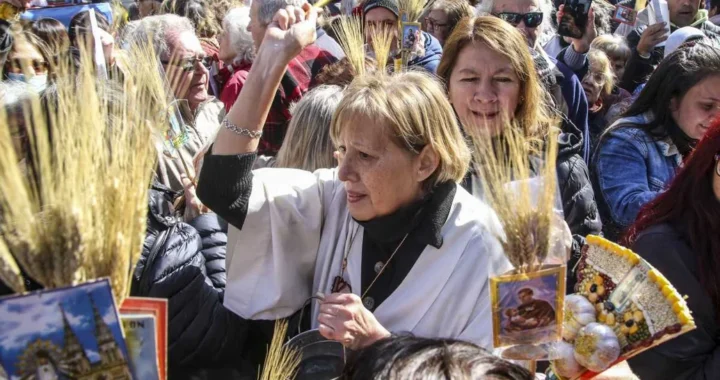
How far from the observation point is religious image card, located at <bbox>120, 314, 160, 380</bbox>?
46.4 inches

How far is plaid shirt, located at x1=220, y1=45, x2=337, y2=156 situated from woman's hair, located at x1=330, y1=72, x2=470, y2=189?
196 centimetres

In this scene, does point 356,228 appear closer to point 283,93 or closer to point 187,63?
point 187,63

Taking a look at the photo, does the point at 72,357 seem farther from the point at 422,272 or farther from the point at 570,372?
the point at 422,272

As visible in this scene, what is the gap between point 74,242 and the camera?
3.64ft

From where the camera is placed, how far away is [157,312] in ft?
4.02

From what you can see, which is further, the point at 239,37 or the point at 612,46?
the point at 612,46

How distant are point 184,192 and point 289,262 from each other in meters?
0.99

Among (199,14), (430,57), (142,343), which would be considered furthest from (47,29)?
(142,343)

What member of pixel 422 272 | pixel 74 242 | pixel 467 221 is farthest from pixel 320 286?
pixel 74 242

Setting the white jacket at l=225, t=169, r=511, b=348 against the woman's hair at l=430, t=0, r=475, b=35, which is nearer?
the white jacket at l=225, t=169, r=511, b=348

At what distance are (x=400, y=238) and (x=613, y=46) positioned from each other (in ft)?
15.3

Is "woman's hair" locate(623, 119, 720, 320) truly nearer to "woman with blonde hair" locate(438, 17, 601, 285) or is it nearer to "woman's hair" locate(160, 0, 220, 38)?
"woman with blonde hair" locate(438, 17, 601, 285)

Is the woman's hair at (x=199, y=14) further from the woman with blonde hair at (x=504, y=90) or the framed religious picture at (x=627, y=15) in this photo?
the framed religious picture at (x=627, y=15)

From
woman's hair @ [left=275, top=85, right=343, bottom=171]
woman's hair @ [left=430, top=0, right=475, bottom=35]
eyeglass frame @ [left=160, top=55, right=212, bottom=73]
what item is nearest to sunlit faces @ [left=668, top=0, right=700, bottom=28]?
woman's hair @ [left=430, top=0, right=475, bottom=35]
